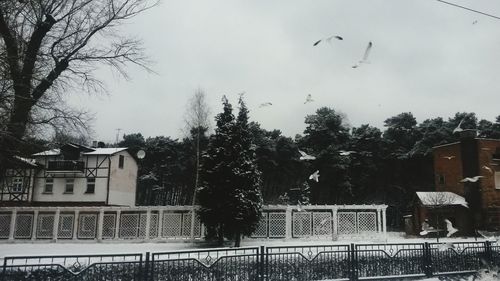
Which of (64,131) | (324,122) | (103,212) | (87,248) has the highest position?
(324,122)

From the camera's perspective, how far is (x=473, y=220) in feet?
112

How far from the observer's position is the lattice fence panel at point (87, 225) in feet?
81.7

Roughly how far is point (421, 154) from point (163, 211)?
111 ft

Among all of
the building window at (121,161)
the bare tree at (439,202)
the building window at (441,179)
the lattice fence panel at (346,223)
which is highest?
the building window at (121,161)

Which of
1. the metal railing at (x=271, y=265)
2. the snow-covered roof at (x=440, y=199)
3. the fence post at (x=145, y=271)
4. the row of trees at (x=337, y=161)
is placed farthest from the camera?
the row of trees at (x=337, y=161)

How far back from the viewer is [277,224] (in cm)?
2217

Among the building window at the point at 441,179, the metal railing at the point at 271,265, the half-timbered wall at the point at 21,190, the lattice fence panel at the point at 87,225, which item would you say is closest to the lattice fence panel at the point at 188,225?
the lattice fence panel at the point at 87,225

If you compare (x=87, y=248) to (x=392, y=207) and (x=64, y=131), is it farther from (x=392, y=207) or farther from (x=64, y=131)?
(x=392, y=207)

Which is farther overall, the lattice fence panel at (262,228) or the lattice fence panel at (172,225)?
the lattice fence panel at (172,225)

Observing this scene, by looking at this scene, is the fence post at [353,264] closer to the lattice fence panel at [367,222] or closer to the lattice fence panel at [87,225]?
the lattice fence panel at [367,222]

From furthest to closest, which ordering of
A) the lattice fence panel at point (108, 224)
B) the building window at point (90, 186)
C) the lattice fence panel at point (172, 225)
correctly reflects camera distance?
the building window at point (90, 186)
the lattice fence panel at point (108, 224)
the lattice fence panel at point (172, 225)

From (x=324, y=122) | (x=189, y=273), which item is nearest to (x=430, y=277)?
(x=189, y=273)

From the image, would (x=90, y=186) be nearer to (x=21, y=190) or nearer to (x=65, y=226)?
(x=21, y=190)

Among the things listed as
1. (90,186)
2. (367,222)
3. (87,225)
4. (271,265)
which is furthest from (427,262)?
(90,186)
